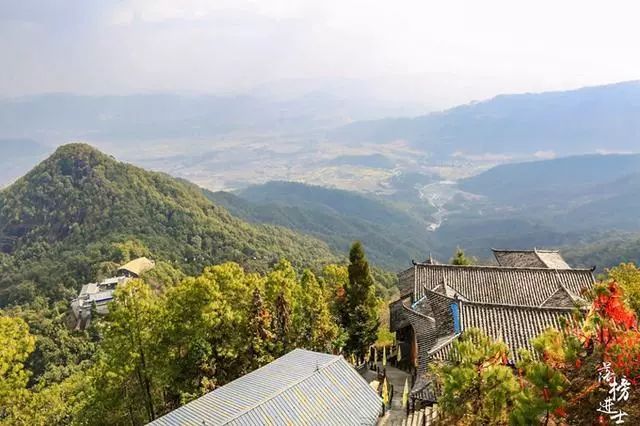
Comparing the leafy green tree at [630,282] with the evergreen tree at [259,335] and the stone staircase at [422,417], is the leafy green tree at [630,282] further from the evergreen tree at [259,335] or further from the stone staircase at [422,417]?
the evergreen tree at [259,335]

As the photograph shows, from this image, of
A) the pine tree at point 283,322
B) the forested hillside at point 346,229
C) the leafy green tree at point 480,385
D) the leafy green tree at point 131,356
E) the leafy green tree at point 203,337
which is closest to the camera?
the leafy green tree at point 480,385

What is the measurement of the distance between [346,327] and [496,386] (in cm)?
1638

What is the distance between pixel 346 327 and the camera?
27.5 m

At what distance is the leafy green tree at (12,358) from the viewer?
58.5 ft

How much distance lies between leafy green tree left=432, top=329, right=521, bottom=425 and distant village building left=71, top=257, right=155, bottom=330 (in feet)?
143

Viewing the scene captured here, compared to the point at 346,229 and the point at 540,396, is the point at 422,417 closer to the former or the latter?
the point at 540,396

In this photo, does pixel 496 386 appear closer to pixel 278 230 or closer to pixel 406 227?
pixel 278 230

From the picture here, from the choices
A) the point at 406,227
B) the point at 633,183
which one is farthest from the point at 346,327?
the point at 633,183

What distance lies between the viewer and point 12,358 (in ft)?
59.8

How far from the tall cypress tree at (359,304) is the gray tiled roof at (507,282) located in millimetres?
2982

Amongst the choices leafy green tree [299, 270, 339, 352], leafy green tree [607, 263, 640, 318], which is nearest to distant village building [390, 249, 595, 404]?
leafy green tree [607, 263, 640, 318]

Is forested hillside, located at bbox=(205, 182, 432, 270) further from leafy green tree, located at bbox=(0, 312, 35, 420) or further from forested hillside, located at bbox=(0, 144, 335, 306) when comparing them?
leafy green tree, located at bbox=(0, 312, 35, 420)

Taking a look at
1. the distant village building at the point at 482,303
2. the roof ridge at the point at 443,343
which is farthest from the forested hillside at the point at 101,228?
the roof ridge at the point at 443,343

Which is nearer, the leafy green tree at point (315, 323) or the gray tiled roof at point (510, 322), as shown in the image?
the gray tiled roof at point (510, 322)
